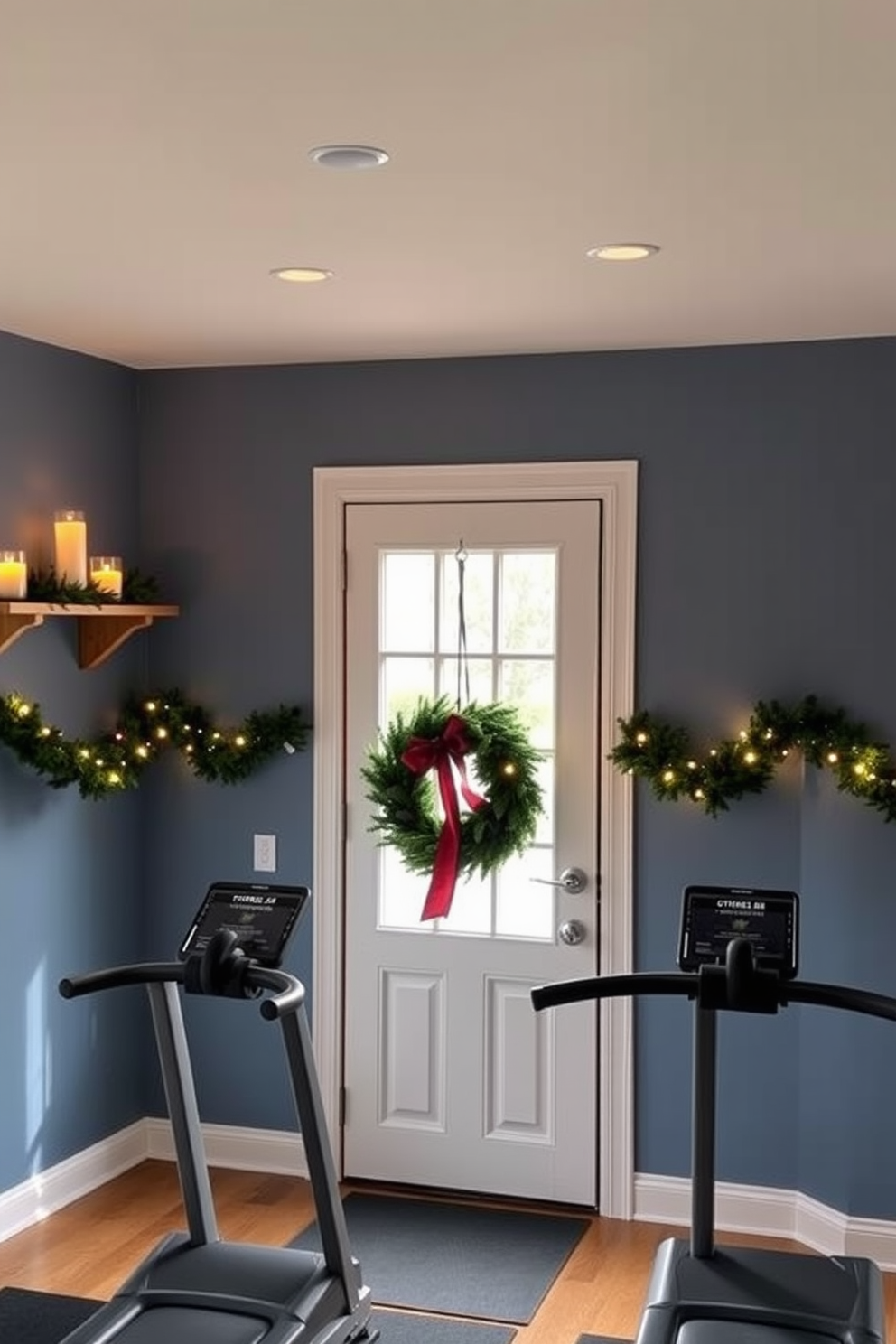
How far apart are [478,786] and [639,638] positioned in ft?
2.15

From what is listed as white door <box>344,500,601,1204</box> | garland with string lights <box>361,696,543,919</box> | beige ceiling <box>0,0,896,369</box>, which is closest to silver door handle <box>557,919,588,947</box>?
white door <box>344,500,601,1204</box>

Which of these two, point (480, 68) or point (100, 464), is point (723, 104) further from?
point (100, 464)

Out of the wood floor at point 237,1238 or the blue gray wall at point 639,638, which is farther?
the blue gray wall at point 639,638

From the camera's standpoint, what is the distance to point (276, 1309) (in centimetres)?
338

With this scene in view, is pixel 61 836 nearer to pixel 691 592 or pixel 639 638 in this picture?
pixel 639 638

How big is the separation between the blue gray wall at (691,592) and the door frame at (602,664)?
5 centimetres

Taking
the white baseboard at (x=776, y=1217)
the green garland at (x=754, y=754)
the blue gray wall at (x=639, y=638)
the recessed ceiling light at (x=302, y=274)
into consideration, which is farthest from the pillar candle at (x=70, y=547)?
the white baseboard at (x=776, y=1217)

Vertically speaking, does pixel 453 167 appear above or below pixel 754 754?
above

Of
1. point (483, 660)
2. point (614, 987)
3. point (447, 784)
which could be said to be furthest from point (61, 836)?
point (614, 987)

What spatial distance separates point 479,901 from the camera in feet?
16.4

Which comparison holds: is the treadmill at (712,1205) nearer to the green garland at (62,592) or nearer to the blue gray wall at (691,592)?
the blue gray wall at (691,592)

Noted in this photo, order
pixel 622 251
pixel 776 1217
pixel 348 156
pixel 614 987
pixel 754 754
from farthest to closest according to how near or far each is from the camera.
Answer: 1. pixel 776 1217
2. pixel 754 754
3. pixel 622 251
4. pixel 614 987
5. pixel 348 156

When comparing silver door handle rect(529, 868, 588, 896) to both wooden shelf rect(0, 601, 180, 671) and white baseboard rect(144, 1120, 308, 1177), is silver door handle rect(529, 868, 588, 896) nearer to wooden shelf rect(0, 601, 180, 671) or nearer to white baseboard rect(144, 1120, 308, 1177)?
white baseboard rect(144, 1120, 308, 1177)

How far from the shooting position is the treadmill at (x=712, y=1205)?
317cm
